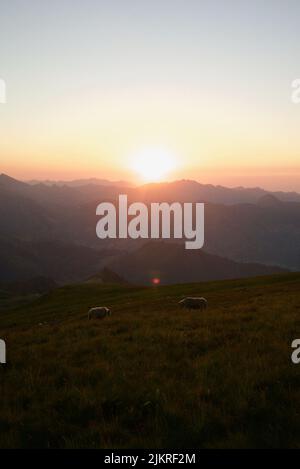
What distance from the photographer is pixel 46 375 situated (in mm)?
12281

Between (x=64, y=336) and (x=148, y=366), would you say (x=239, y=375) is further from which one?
(x=64, y=336)

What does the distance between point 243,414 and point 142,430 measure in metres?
2.20

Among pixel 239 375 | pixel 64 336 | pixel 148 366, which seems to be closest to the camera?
pixel 239 375

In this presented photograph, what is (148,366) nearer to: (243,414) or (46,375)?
(46,375)

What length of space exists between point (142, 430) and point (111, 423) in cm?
76

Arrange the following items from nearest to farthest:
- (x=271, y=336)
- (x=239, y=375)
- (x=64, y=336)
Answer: (x=239, y=375) → (x=271, y=336) → (x=64, y=336)

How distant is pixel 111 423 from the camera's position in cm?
867
